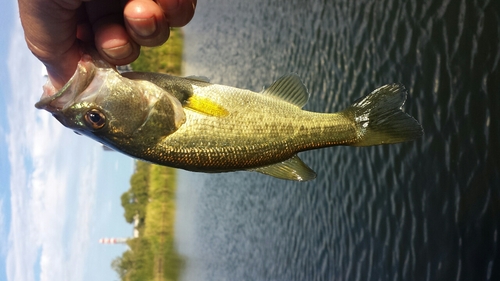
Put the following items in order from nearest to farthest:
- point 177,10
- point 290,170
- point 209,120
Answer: point 177,10 < point 209,120 < point 290,170

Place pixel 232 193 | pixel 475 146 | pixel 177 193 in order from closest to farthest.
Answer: pixel 475 146
pixel 232 193
pixel 177 193

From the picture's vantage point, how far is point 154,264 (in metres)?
28.6

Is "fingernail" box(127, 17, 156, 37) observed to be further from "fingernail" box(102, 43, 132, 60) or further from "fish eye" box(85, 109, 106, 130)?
"fish eye" box(85, 109, 106, 130)

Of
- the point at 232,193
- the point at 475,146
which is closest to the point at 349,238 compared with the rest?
the point at 475,146

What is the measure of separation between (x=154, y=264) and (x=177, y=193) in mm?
5481

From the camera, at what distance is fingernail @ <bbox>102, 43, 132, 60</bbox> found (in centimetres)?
214

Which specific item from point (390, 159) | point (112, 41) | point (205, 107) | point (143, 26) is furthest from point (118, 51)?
point (390, 159)

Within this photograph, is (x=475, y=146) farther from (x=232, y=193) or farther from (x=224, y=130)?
(x=232, y=193)

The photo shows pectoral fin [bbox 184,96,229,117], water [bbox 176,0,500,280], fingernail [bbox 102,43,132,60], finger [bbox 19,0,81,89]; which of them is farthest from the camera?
water [bbox 176,0,500,280]

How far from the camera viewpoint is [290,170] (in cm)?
242

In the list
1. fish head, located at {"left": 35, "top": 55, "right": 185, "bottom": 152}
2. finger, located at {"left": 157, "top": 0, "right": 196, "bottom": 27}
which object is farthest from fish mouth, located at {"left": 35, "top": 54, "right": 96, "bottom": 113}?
finger, located at {"left": 157, "top": 0, "right": 196, "bottom": 27}

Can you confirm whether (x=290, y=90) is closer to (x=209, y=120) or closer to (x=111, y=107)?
(x=209, y=120)

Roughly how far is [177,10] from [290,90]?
874mm

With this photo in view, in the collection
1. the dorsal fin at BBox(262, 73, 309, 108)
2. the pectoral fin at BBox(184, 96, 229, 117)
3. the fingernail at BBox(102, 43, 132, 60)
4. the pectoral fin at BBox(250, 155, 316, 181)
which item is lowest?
the pectoral fin at BBox(250, 155, 316, 181)
